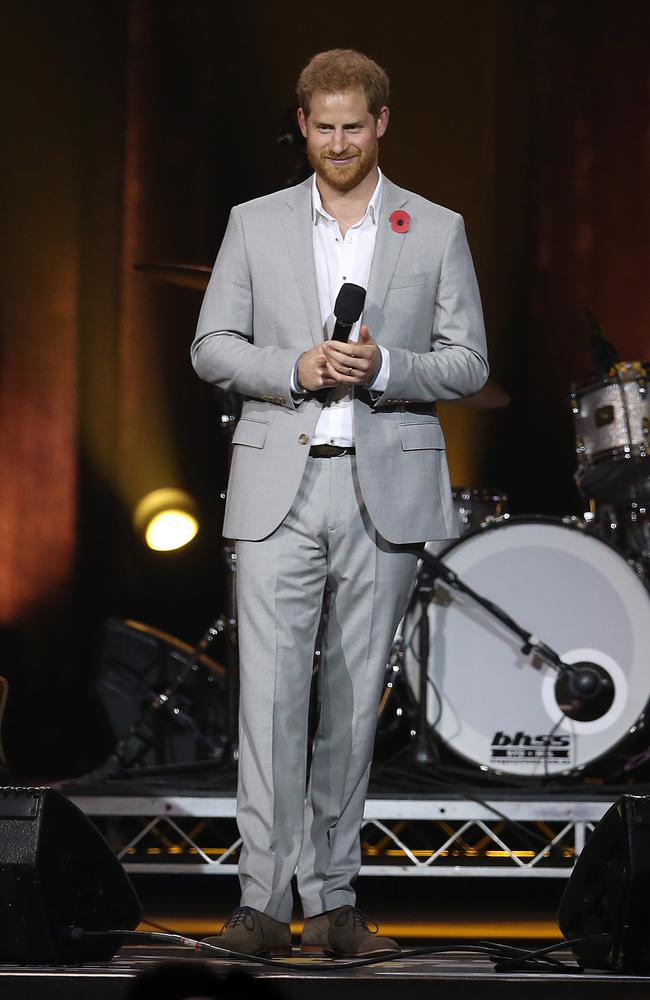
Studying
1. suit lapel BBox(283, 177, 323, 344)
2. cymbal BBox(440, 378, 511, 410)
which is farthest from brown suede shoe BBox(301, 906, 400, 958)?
cymbal BBox(440, 378, 511, 410)

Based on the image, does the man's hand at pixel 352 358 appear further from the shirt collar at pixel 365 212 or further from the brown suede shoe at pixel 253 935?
the brown suede shoe at pixel 253 935

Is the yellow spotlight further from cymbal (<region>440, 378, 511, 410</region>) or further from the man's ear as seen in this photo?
the man's ear

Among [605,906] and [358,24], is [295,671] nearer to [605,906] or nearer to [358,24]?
[605,906]

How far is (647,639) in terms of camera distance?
158 inches

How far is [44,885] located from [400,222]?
4.65ft

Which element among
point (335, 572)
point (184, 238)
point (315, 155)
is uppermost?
point (184, 238)

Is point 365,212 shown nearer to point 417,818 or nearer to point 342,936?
point 342,936

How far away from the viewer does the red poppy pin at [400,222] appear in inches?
103

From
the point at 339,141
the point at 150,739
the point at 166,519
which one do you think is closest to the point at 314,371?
the point at 339,141

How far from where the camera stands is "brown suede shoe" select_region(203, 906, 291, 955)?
2309 millimetres

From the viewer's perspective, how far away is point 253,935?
2.34 meters

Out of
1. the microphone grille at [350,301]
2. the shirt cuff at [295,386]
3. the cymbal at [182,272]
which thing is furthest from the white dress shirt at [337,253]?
the cymbal at [182,272]

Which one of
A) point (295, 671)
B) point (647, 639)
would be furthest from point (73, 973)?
point (647, 639)

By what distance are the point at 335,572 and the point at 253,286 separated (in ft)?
1.96
